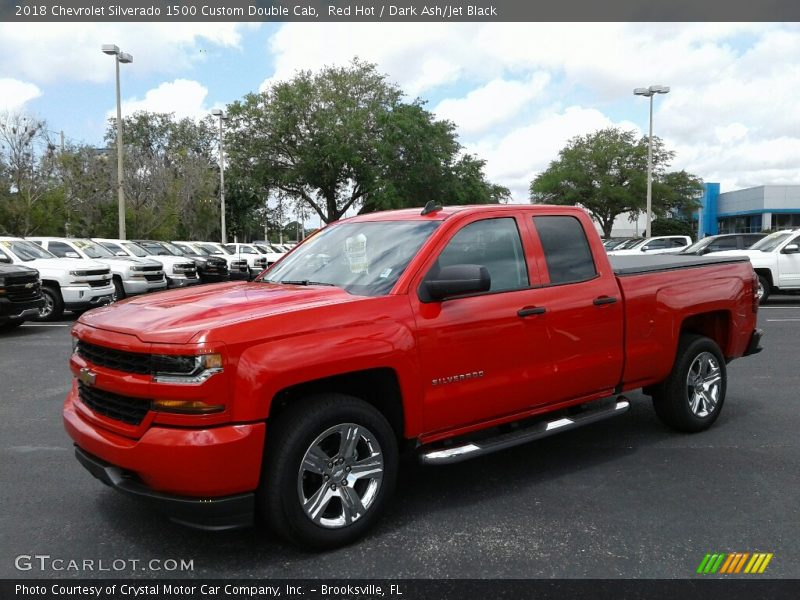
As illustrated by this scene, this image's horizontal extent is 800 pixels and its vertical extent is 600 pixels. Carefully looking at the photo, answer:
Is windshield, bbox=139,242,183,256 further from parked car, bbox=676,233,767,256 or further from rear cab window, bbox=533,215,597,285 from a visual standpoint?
rear cab window, bbox=533,215,597,285

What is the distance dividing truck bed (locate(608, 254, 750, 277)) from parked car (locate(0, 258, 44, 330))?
10.3 meters

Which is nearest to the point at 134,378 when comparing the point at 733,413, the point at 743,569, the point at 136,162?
the point at 743,569

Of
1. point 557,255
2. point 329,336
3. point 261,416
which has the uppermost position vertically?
point 557,255

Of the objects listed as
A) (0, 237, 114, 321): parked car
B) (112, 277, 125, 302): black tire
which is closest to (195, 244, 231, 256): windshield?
(112, 277, 125, 302): black tire

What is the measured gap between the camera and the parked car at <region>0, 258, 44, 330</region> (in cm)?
1168

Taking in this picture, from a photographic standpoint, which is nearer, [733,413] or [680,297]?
[680,297]

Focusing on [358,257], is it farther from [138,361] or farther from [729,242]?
[729,242]

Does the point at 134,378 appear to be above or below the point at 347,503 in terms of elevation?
above

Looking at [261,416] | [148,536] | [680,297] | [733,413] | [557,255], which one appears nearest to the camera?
[261,416]

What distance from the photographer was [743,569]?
345cm

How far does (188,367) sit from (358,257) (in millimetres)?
1580

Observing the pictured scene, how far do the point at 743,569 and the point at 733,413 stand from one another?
3276 millimetres

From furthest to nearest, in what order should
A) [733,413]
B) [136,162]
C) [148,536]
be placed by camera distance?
[136,162] → [733,413] → [148,536]

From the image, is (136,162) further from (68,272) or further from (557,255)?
(557,255)
